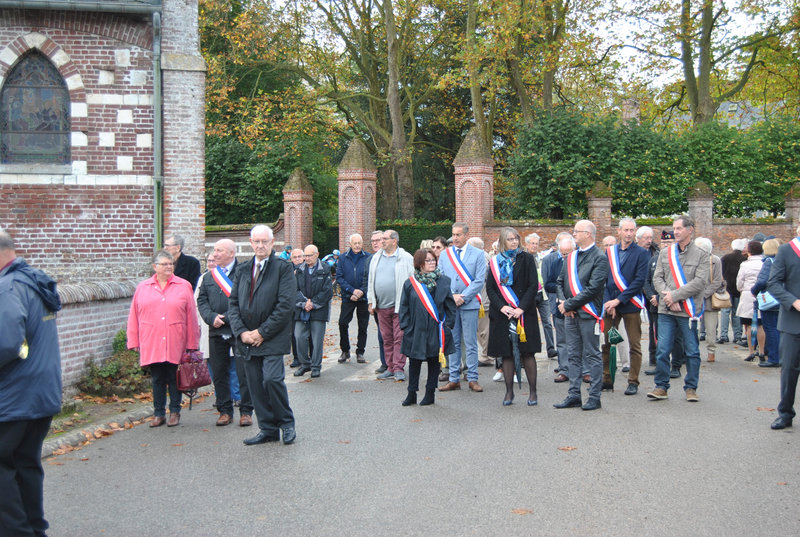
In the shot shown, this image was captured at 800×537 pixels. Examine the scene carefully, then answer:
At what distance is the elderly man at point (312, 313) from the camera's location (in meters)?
11.8

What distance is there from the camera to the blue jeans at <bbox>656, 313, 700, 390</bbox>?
9.25m

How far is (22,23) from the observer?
12906 millimetres

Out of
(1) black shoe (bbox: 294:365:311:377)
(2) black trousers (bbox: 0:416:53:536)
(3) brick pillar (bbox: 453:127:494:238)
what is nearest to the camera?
(2) black trousers (bbox: 0:416:53:536)

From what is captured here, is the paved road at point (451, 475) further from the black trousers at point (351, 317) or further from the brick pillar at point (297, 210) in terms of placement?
the brick pillar at point (297, 210)

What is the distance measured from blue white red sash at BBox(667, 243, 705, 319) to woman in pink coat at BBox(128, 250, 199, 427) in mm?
5437

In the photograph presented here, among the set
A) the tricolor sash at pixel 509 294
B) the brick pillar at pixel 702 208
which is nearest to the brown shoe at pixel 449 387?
the tricolor sash at pixel 509 294

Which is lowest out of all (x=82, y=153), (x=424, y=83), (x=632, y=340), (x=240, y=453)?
(x=240, y=453)

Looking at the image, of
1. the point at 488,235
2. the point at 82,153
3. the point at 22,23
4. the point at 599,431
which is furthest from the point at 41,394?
the point at 488,235

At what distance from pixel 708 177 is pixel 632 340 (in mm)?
21899

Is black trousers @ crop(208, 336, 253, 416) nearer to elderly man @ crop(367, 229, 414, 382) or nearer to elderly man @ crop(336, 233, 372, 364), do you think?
elderly man @ crop(367, 229, 414, 382)

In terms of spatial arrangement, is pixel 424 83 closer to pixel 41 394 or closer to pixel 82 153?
pixel 82 153

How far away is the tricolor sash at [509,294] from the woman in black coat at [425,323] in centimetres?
59

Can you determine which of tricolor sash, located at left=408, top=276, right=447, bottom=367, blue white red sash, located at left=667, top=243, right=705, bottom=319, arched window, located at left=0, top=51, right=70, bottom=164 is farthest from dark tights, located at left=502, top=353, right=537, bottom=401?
arched window, located at left=0, top=51, right=70, bottom=164

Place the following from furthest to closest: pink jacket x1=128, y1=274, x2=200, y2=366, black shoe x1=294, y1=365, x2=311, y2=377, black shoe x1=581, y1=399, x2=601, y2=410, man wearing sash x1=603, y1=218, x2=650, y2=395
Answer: black shoe x1=294, y1=365, x2=311, y2=377 → man wearing sash x1=603, y1=218, x2=650, y2=395 → black shoe x1=581, y1=399, x2=601, y2=410 → pink jacket x1=128, y1=274, x2=200, y2=366
